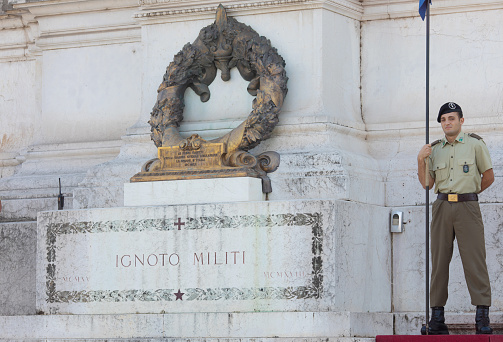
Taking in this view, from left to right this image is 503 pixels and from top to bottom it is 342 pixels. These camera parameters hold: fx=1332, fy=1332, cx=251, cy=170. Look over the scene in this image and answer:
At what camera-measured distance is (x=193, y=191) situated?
1388 cm

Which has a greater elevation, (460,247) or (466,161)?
(466,161)

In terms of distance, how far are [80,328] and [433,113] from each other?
444 cm

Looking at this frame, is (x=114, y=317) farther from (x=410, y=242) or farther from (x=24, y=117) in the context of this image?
(x=24, y=117)

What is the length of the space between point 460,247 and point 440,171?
0.79 m

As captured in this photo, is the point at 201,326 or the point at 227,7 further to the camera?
the point at 227,7

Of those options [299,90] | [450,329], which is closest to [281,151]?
[299,90]

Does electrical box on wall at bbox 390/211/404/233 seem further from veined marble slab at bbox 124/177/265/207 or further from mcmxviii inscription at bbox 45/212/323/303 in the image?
veined marble slab at bbox 124/177/265/207

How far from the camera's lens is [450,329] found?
1345 centimetres

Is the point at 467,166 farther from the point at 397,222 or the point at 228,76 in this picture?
the point at 228,76

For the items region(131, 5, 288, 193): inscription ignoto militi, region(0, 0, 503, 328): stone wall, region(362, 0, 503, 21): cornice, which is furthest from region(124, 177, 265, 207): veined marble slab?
region(362, 0, 503, 21): cornice

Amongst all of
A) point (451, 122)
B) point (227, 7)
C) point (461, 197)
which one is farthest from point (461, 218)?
point (227, 7)

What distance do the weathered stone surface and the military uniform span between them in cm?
502

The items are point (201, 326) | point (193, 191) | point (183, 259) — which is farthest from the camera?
point (193, 191)

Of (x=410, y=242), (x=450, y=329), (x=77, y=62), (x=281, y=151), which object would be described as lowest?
(x=450, y=329)
